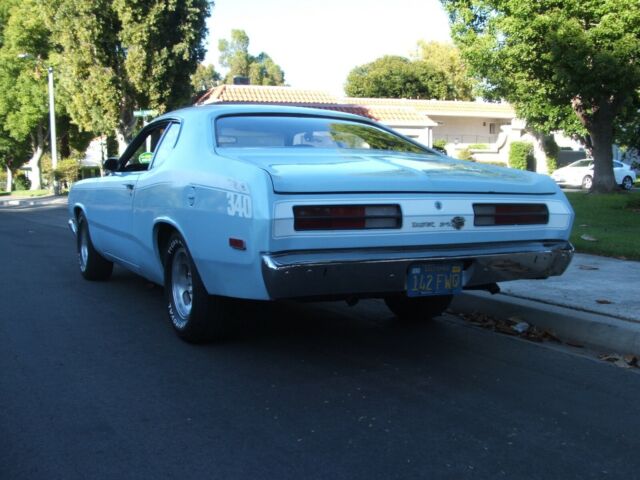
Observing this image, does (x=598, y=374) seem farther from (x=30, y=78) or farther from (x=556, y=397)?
(x=30, y=78)

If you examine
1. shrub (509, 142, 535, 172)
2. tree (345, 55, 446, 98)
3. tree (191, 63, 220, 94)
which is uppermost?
tree (191, 63, 220, 94)

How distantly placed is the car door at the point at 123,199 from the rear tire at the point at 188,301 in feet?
2.61

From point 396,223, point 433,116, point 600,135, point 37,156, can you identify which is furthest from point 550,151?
point 396,223

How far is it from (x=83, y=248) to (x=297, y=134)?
3632mm

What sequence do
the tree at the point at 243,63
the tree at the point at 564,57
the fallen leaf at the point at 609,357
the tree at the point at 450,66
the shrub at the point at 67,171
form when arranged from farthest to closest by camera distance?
the tree at the point at 243,63, the tree at the point at 450,66, the shrub at the point at 67,171, the tree at the point at 564,57, the fallen leaf at the point at 609,357

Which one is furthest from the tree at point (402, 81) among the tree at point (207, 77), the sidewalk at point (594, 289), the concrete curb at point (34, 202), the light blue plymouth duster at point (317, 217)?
the light blue plymouth duster at point (317, 217)

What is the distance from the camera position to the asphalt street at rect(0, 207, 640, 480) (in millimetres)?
3082

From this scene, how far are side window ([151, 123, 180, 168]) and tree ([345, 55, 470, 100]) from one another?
2098 inches

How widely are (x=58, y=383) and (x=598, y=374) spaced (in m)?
3.33

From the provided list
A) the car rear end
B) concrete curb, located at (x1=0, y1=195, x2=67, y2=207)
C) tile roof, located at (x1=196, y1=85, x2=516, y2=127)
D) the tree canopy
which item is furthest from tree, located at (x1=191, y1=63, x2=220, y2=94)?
the car rear end

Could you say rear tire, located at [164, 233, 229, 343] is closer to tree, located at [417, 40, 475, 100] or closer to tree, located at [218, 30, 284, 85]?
tree, located at [417, 40, 475, 100]

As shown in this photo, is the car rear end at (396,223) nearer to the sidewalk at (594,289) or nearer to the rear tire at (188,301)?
the rear tire at (188,301)

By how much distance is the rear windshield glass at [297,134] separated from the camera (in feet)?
16.1

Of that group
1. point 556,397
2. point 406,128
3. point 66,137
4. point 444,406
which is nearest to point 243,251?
point 444,406
